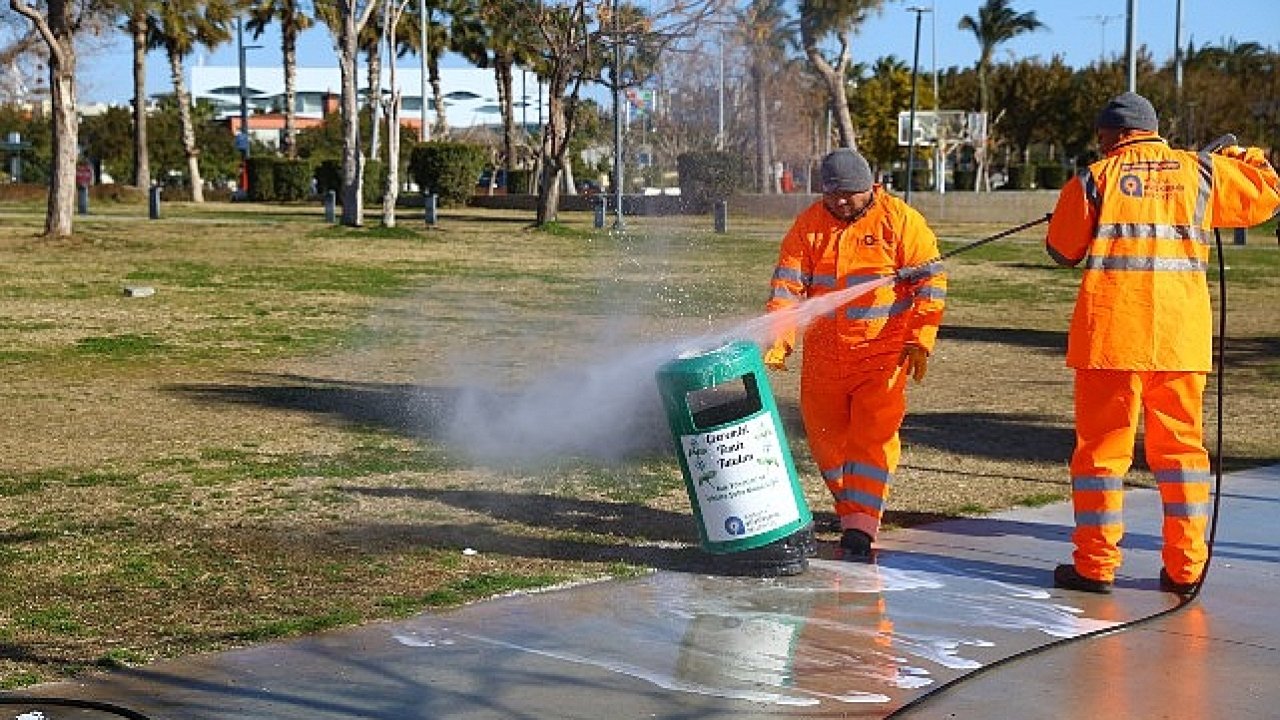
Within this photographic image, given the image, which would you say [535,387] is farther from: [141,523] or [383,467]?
[141,523]

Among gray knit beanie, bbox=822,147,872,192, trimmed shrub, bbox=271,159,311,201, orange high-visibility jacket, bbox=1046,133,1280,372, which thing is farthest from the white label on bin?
trimmed shrub, bbox=271,159,311,201

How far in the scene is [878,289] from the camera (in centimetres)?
711

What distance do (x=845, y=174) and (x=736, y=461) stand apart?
1240mm

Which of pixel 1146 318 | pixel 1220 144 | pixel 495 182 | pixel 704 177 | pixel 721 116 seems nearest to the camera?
pixel 1146 318

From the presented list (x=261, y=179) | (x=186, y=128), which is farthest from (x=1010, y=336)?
(x=186, y=128)

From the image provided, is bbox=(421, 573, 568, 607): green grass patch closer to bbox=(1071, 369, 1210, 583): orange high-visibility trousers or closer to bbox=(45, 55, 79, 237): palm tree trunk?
bbox=(1071, 369, 1210, 583): orange high-visibility trousers

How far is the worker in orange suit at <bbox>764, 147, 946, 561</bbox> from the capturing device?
23.2 feet

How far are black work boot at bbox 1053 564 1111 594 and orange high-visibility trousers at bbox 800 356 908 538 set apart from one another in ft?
2.53

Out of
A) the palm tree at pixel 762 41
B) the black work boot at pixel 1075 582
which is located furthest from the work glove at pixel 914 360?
the palm tree at pixel 762 41

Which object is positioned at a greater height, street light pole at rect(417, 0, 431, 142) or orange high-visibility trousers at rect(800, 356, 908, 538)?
street light pole at rect(417, 0, 431, 142)

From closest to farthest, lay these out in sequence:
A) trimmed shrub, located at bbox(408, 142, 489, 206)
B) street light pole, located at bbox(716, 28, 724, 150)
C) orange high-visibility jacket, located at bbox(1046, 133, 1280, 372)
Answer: orange high-visibility jacket, located at bbox(1046, 133, 1280, 372) < street light pole, located at bbox(716, 28, 724, 150) < trimmed shrub, located at bbox(408, 142, 489, 206)

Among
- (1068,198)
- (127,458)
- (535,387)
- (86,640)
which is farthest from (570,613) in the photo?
(535,387)

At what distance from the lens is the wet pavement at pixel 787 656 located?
16.8 ft

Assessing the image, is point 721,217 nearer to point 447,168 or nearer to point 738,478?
point 447,168
